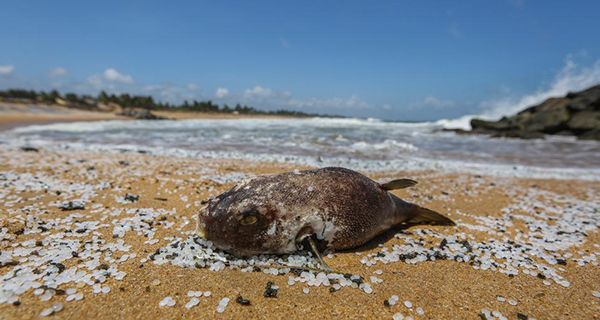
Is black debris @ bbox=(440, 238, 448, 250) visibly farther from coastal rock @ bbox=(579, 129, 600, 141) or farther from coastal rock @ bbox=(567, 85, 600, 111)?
coastal rock @ bbox=(567, 85, 600, 111)

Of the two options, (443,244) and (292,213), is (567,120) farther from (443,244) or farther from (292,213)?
(292,213)

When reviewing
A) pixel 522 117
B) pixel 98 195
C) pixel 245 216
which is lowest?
pixel 98 195

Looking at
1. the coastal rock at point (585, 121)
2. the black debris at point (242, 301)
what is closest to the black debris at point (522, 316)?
the black debris at point (242, 301)

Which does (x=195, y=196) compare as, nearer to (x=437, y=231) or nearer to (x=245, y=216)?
(x=245, y=216)

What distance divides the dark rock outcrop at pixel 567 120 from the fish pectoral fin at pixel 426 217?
23.1 metres

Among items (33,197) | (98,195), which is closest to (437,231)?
(98,195)

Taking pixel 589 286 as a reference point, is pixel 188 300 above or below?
below

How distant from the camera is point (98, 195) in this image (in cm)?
475

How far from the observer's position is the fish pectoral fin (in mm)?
3979

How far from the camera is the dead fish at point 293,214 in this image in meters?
2.78

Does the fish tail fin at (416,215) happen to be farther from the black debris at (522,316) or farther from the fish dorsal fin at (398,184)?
the black debris at (522,316)

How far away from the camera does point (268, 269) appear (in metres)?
2.77

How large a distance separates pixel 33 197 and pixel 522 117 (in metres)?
39.1

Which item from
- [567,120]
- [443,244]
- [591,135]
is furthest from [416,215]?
[567,120]
